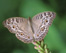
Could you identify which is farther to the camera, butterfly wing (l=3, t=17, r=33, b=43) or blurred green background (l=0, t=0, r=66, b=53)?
blurred green background (l=0, t=0, r=66, b=53)

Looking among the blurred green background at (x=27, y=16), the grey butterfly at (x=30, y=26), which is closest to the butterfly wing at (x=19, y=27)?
the grey butterfly at (x=30, y=26)

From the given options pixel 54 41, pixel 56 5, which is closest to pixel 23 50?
pixel 54 41

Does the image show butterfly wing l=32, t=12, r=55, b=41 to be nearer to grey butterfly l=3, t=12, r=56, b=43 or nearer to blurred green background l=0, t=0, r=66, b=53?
grey butterfly l=3, t=12, r=56, b=43

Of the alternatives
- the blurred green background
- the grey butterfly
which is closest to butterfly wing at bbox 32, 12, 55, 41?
the grey butterfly

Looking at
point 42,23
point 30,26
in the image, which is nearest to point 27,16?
point 30,26

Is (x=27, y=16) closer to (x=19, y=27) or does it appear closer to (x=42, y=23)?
(x=19, y=27)
